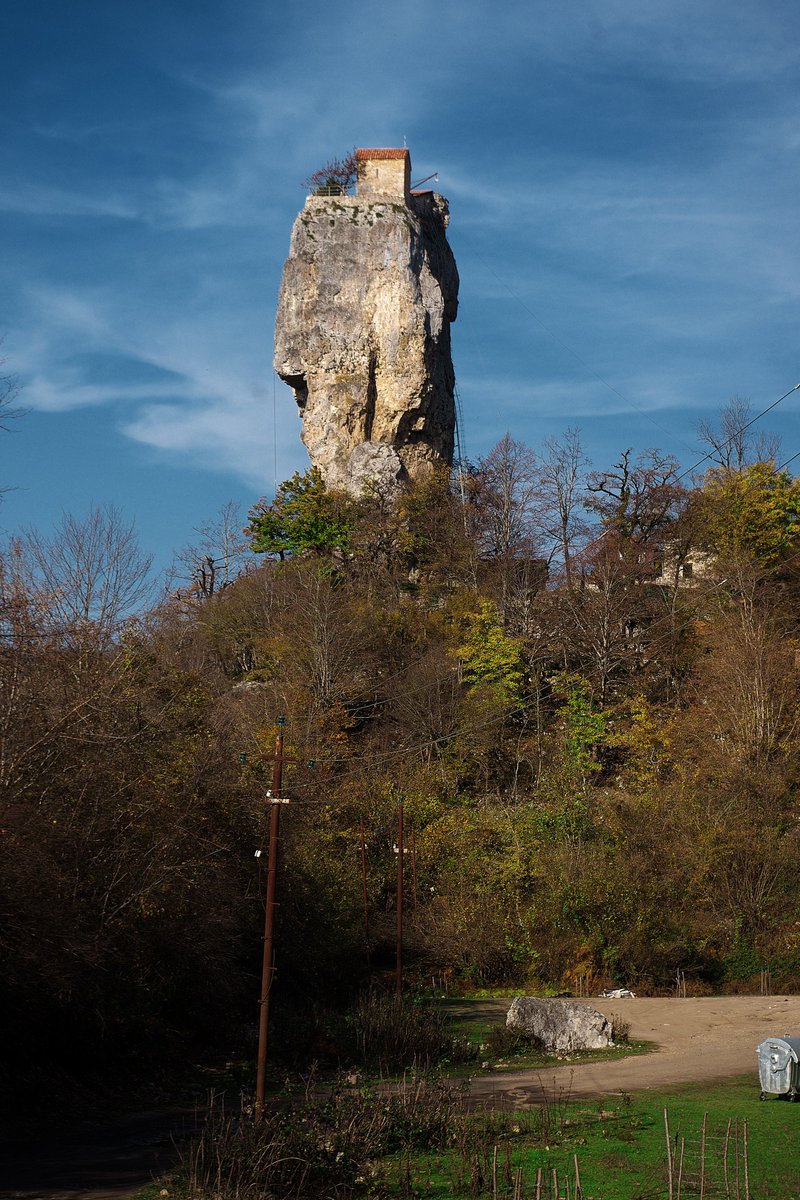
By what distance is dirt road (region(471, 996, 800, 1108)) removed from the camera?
1870cm

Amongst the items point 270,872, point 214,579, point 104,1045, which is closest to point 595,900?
point 104,1045

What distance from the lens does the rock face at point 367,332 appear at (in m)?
61.8

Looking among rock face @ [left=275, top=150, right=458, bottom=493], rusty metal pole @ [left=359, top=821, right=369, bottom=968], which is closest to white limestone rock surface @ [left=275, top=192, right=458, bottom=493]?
rock face @ [left=275, top=150, right=458, bottom=493]

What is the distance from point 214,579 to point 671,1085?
147 feet

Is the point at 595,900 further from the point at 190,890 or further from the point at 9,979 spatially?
the point at 9,979

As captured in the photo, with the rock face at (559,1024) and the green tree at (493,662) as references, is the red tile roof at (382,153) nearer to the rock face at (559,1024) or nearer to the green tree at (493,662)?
the green tree at (493,662)

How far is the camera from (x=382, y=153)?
65562 mm

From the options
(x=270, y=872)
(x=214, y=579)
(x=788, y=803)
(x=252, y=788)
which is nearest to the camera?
(x=270, y=872)

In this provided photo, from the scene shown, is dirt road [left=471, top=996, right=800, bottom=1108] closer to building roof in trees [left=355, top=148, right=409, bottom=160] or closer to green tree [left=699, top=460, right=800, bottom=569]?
green tree [left=699, top=460, right=800, bottom=569]

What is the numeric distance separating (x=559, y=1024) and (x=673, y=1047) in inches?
95.2

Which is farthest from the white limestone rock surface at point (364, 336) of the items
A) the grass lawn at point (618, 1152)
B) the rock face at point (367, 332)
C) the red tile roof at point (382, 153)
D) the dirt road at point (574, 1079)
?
the grass lawn at point (618, 1152)

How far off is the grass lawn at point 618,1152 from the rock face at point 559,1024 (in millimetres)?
6457

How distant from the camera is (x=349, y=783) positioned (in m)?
39.1

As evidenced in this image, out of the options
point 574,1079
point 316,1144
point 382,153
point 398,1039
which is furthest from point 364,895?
point 382,153
